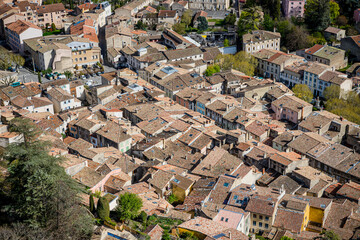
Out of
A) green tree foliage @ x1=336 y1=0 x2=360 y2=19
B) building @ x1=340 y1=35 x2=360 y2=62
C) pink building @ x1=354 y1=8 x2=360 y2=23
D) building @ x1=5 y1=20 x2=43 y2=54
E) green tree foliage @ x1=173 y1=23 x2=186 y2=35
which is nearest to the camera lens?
building @ x1=5 y1=20 x2=43 y2=54

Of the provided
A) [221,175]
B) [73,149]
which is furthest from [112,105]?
[221,175]

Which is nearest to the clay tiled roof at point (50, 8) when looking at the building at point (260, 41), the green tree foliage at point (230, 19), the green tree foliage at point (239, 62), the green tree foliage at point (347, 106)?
the green tree foliage at point (230, 19)

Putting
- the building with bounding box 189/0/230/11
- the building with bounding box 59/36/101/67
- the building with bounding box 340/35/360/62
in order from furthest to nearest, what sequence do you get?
1. the building with bounding box 189/0/230/11
2. the building with bounding box 340/35/360/62
3. the building with bounding box 59/36/101/67

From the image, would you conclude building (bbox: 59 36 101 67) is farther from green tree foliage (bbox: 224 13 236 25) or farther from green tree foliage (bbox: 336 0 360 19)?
green tree foliage (bbox: 336 0 360 19)

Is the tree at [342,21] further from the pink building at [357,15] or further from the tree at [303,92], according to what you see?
the tree at [303,92]

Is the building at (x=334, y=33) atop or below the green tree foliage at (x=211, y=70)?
atop

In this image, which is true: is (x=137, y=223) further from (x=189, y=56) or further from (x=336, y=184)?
(x=189, y=56)

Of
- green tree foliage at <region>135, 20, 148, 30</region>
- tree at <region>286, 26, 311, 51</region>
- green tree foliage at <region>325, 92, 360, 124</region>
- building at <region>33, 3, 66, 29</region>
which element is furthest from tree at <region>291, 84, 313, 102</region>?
building at <region>33, 3, 66, 29</region>
